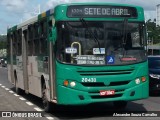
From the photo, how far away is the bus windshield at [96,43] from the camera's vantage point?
420 inches

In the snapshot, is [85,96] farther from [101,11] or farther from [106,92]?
[101,11]

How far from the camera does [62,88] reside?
10.6m

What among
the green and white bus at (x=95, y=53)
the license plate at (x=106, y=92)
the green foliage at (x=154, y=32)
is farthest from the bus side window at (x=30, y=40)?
the green foliage at (x=154, y=32)

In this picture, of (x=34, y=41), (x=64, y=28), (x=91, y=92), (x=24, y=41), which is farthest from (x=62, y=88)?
(x=24, y=41)

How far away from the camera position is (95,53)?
1076cm

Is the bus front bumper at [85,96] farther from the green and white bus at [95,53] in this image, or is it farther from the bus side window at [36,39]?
the bus side window at [36,39]

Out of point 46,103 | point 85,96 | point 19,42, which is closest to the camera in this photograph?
point 85,96

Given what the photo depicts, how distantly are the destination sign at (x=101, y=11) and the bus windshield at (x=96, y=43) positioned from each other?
21 cm

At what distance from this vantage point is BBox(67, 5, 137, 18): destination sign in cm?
1083

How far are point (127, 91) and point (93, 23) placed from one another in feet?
6.34

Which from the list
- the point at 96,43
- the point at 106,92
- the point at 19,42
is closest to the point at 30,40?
the point at 19,42

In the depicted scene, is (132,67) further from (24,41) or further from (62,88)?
(24,41)

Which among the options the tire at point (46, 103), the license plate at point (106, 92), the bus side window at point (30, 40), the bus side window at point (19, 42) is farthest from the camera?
the bus side window at point (19, 42)

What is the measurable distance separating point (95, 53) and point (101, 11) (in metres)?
1.13
